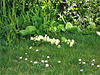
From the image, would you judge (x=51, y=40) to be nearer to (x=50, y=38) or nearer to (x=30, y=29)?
(x=50, y=38)

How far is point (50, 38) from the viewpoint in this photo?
4.26 meters

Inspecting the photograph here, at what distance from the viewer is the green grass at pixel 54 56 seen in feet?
9.60

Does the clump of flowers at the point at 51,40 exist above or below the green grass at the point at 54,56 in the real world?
above

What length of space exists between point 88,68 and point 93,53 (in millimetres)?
633

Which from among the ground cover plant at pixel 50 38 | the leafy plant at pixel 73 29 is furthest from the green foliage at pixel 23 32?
the leafy plant at pixel 73 29

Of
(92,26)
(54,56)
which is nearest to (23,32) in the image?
(54,56)

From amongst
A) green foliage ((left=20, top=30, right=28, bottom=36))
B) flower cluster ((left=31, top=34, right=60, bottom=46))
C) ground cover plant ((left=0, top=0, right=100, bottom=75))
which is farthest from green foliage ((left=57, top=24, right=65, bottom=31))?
green foliage ((left=20, top=30, right=28, bottom=36))

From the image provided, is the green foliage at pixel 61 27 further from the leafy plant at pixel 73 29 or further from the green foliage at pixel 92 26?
the green foliage at pixel 92 26

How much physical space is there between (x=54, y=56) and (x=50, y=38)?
2.89 feet

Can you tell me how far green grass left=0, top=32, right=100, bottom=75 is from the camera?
115 inches

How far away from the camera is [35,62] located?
3.17 metres

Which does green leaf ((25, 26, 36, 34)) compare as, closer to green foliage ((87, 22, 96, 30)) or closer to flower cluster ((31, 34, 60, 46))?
flower cluster ((31, 34, 60, 46))

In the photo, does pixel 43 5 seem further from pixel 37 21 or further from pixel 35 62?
Result: pixel 35 62

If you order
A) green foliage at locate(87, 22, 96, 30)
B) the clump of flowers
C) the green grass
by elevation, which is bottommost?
the green grass
